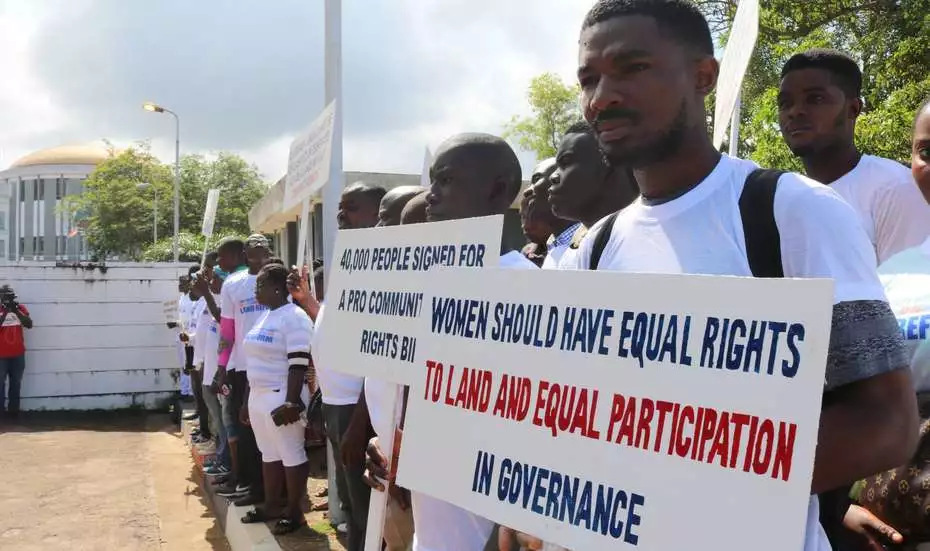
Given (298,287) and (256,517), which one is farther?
(256,517)

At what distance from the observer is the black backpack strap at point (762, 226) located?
1.19 m

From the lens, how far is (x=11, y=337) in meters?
10.7

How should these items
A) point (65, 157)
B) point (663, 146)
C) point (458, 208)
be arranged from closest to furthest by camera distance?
point (663, 146) → point (458, 208) → point (65, 157)

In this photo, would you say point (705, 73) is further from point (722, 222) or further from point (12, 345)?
point (12, 345)

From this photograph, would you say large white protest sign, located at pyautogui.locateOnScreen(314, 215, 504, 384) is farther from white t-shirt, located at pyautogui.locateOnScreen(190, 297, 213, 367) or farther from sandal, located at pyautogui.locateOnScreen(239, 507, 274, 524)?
white t-shirt, located at pyautogui.locateOnScreen(190, 297, 213, 367)

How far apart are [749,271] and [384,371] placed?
125 centimetres

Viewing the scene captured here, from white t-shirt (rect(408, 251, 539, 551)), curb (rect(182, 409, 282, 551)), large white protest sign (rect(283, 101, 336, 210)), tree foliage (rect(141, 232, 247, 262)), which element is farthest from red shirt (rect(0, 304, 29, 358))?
tree foliage (rect(141, 232, 247, 262))

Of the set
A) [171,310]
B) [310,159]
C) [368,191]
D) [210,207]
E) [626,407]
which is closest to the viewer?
[626,407]

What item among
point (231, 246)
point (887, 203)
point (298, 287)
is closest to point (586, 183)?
point (887, 203)

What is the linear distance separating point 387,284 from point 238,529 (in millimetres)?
3494

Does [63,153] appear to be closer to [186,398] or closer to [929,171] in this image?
[186,398]

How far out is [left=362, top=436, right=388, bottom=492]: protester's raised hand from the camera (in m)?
2.33

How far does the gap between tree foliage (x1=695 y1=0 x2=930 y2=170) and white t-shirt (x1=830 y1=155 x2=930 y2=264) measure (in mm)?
2978

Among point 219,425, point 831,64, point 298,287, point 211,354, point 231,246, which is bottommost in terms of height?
point 219,425
